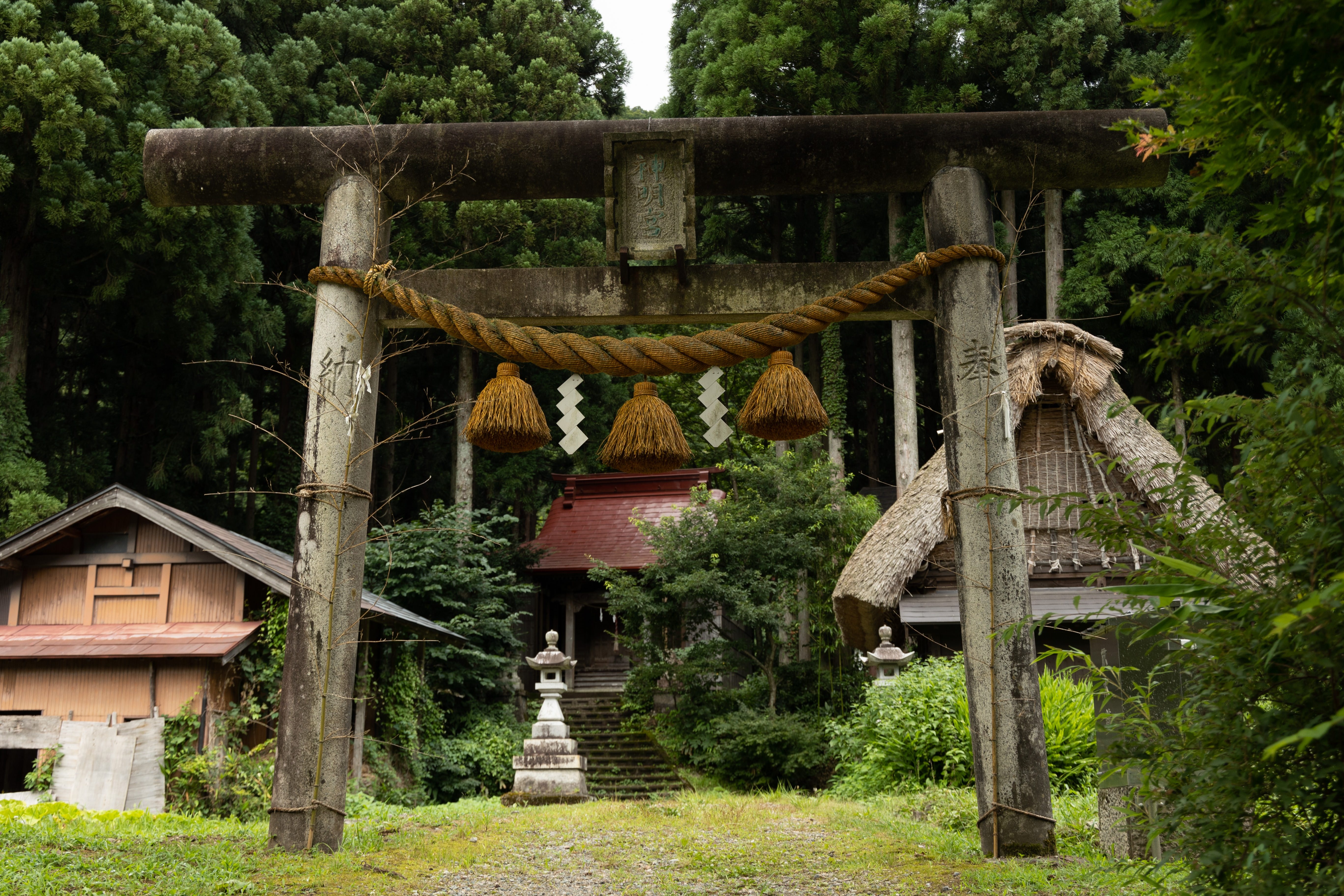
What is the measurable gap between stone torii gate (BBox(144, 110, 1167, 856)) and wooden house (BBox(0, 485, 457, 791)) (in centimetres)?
492

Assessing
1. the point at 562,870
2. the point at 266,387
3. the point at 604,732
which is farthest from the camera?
the point at 266,387

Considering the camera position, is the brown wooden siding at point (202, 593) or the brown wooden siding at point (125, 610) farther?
the brown wooden siding at point (125, 610)

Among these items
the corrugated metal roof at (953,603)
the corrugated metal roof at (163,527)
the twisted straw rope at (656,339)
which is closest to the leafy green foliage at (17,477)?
the corrugated metal roof at (163,527)

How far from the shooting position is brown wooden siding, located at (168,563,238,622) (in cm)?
1038

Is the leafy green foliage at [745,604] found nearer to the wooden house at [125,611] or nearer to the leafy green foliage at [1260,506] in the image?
the wooden house at [125,611]

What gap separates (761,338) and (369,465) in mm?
2206

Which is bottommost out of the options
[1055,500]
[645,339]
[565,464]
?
[1055,500]

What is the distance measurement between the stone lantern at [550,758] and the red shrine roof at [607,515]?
6061 millimetres

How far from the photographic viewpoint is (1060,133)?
5168 millimetres

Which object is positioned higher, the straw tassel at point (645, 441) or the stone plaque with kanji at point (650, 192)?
the stone plaque with kanji at point (650, 192)

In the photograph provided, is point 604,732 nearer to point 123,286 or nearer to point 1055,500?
point 123,286

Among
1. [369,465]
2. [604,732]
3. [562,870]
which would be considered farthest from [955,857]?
[604,732]

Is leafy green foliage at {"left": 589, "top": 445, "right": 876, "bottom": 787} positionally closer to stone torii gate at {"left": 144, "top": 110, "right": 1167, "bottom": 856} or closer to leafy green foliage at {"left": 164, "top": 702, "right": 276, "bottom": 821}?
leafy green foliage at {"left": 164, "top": 702, "right": 276, "bottom": 821}

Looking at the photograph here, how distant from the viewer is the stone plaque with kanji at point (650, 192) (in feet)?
17.0
